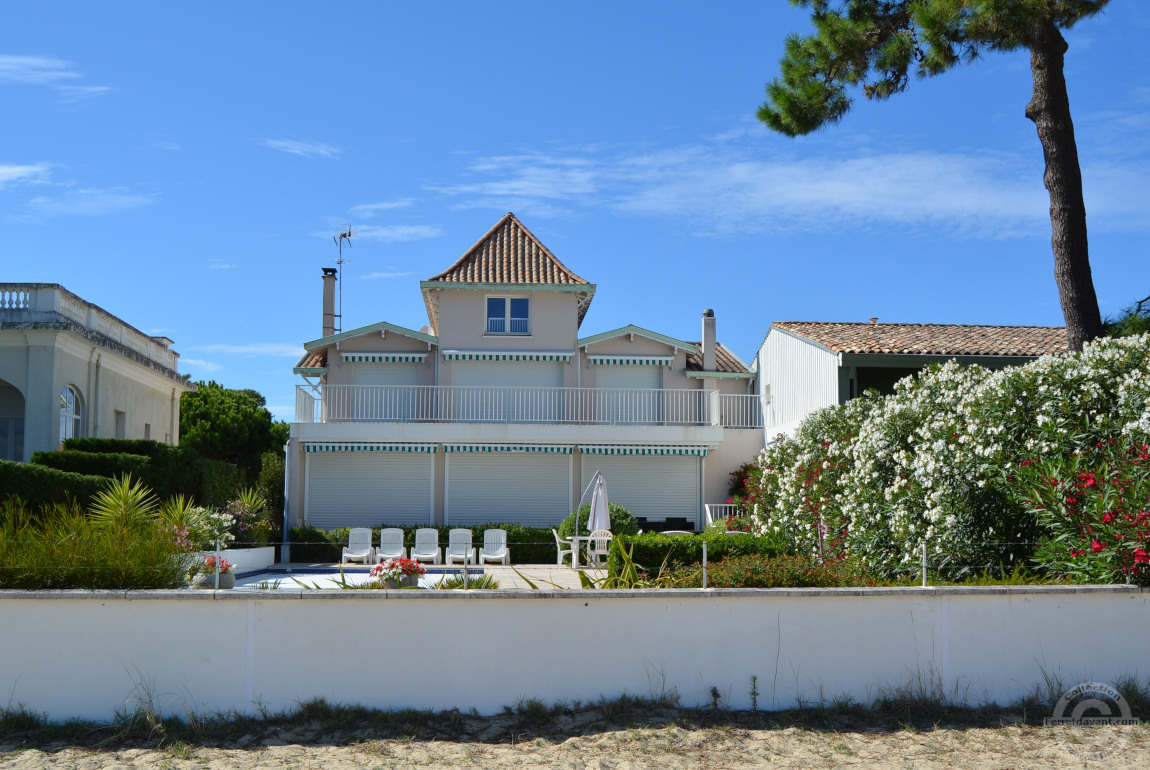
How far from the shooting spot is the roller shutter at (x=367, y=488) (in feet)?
78.5

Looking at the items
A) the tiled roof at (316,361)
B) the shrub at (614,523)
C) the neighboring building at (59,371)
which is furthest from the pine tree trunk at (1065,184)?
the neighboring building at (59,371)

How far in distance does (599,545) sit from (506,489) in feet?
23.0

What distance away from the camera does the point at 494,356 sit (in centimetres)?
2561

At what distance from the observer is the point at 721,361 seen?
28.3m

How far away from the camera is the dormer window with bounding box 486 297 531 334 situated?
2614 cm

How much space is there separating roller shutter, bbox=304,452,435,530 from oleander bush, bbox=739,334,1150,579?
45.8 feet

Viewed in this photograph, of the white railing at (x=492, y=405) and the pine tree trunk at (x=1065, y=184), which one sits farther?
the white railing at (x=492, y=405)

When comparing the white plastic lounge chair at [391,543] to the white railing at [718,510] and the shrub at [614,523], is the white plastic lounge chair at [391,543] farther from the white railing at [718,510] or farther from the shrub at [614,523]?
the white railing at [718,510]

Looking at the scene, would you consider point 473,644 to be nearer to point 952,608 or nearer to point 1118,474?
point 952,608

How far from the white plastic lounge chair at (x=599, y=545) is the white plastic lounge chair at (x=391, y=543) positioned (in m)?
4.40

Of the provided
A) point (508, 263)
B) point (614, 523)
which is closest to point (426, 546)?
point (614, 523)

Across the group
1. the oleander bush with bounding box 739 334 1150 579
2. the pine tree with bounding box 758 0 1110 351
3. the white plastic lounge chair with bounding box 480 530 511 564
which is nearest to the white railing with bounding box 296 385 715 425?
the white plastic lounge chair with bounding box 480 530 511 564

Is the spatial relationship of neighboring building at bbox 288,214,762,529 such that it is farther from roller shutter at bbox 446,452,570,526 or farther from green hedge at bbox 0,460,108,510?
green hedge at bbox 0,460,108,510

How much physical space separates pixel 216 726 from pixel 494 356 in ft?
58.7
